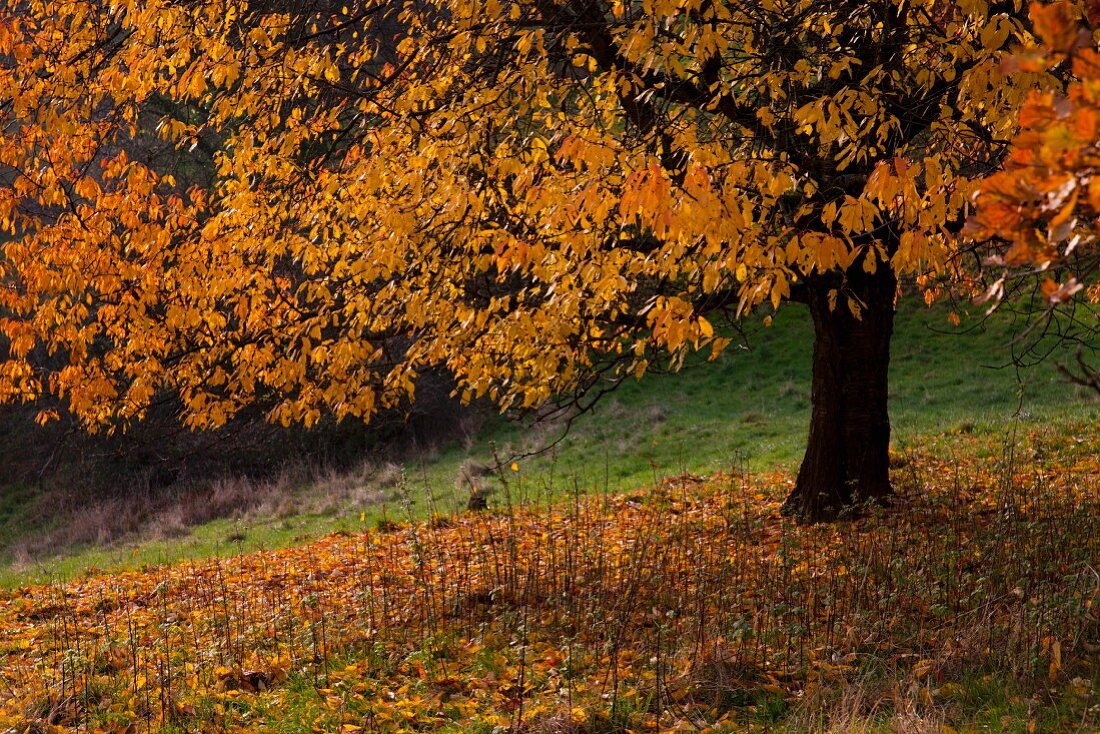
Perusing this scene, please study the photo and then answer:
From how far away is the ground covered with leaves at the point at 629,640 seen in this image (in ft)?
15.5

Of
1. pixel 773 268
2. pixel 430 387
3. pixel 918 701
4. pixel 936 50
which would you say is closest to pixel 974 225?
pixel 773 268

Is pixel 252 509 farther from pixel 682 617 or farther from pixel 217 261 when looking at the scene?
pixel 682 617

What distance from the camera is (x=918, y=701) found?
464cm

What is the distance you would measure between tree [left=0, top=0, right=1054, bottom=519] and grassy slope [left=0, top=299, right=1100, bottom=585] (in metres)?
2.48

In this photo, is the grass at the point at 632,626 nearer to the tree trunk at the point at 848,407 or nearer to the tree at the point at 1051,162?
the tree trunk at the point at 848,407

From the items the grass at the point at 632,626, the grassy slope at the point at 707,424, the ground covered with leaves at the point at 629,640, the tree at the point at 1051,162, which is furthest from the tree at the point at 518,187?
the tree at the point at 1051,162

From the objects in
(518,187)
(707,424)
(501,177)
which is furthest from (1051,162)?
(707,424)

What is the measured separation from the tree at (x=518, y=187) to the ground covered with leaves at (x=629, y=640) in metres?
1.49

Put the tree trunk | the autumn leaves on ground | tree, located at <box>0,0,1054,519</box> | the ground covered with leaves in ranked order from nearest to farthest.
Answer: the ground covered with leaves < the autumn leaves on ground < tree, located at <box>0,0,1054,519</box> < the tree trunk

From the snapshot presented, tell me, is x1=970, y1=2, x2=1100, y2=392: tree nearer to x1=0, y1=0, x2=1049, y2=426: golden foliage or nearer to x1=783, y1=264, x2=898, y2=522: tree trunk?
x1=0, y1=0, x2=1049, y2=426: golden foliage

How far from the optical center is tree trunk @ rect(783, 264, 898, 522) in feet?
29.1

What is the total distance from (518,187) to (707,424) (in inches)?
538

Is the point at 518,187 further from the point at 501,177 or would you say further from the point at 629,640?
the point at 629,640

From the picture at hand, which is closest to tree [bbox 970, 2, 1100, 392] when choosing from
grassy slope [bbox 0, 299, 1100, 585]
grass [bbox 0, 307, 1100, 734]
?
grass [bbox 0, 307, 1100, 734]
